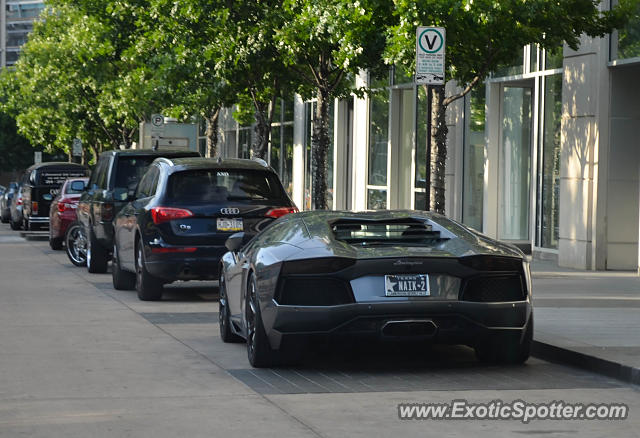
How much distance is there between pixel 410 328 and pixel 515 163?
659 inches

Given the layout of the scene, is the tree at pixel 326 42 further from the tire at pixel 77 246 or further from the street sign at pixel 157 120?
the street sign at pixel 157 120

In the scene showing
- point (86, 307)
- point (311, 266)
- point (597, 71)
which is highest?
point (597, 71)

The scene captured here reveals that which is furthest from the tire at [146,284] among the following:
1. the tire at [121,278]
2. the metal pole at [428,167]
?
the metal pole at [428,167]

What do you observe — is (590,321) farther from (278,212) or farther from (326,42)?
(326,42)

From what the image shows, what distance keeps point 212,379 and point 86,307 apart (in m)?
5.76

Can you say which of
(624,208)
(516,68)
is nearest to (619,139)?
(624,208)

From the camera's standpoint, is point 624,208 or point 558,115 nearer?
point 624,208

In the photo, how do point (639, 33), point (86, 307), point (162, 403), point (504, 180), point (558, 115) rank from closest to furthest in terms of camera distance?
point (162, 403)
point (86, 307)
point (639, 33)
point (558, 115)
point (504, 180)

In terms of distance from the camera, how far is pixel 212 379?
9219 millimetres

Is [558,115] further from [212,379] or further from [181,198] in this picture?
[212,379]

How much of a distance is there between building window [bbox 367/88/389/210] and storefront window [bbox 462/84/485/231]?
4555mm

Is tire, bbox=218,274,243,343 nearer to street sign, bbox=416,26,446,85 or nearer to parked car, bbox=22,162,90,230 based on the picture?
street sign, bbox=416,26,446,85

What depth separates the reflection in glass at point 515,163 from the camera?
25.2 metres

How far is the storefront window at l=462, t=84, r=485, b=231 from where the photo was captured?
2614 cm
